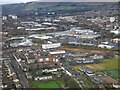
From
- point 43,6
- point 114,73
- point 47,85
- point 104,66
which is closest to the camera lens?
point 47,85

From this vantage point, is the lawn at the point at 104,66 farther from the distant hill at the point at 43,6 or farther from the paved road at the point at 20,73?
the distant hill at the point at 43,6

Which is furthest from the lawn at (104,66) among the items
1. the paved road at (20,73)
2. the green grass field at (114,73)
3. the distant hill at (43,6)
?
the distant hill at (43,6)

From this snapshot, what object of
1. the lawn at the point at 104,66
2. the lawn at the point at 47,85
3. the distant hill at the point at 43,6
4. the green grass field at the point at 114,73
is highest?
the distant hill at the point at 43,6

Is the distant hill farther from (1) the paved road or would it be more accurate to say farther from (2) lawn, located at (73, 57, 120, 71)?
(2) lawn, located at (73, 57, 120, 71)

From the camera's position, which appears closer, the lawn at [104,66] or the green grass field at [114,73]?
the green grass field at [114,73]

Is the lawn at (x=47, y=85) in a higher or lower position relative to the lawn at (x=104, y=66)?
lower

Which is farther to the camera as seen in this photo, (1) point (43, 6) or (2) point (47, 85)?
(1) point (43, 6)

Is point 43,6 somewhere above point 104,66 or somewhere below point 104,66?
above

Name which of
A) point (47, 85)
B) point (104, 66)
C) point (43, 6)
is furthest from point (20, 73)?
point (43, 6)

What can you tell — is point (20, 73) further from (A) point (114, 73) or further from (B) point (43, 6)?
(B) point (43, 6)

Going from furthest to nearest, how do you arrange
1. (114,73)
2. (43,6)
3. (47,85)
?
(43,6) → (114,73) → (47,85)

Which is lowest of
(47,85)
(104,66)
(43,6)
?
(47,85)

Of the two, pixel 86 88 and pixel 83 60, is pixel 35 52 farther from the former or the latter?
pixel 86 88

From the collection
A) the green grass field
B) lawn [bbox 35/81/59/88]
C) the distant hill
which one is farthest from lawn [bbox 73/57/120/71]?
the distant hill
